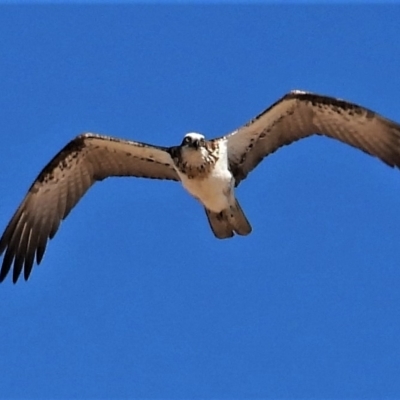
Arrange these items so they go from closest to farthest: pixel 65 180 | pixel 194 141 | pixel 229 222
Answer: pixel 194 141, pixel 229 222, pixel 65 180

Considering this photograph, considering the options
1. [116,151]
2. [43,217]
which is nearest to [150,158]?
[116,151]

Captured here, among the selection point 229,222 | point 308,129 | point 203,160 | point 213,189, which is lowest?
point 229,222

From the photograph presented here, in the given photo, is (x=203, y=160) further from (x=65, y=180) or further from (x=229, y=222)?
(x=65, y=180)

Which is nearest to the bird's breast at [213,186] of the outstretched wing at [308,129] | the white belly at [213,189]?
the white belly at [213,189]

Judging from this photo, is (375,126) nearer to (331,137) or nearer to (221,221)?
(331,137)

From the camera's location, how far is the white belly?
699 inches

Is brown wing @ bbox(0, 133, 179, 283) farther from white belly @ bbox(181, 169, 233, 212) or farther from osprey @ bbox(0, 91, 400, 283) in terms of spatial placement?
white belly @ bbox(181, 169, 233, 212)

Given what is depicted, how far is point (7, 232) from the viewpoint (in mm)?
19234

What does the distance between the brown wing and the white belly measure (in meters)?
0.80

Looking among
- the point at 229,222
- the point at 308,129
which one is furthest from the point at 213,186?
the point at 308,129

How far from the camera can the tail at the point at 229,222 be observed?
18094 mm

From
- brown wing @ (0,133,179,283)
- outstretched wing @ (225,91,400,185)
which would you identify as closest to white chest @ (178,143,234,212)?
outstretched wing @ (225,91,400,185)

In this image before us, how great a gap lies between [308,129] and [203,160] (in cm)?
153

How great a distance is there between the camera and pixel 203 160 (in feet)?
57.9
